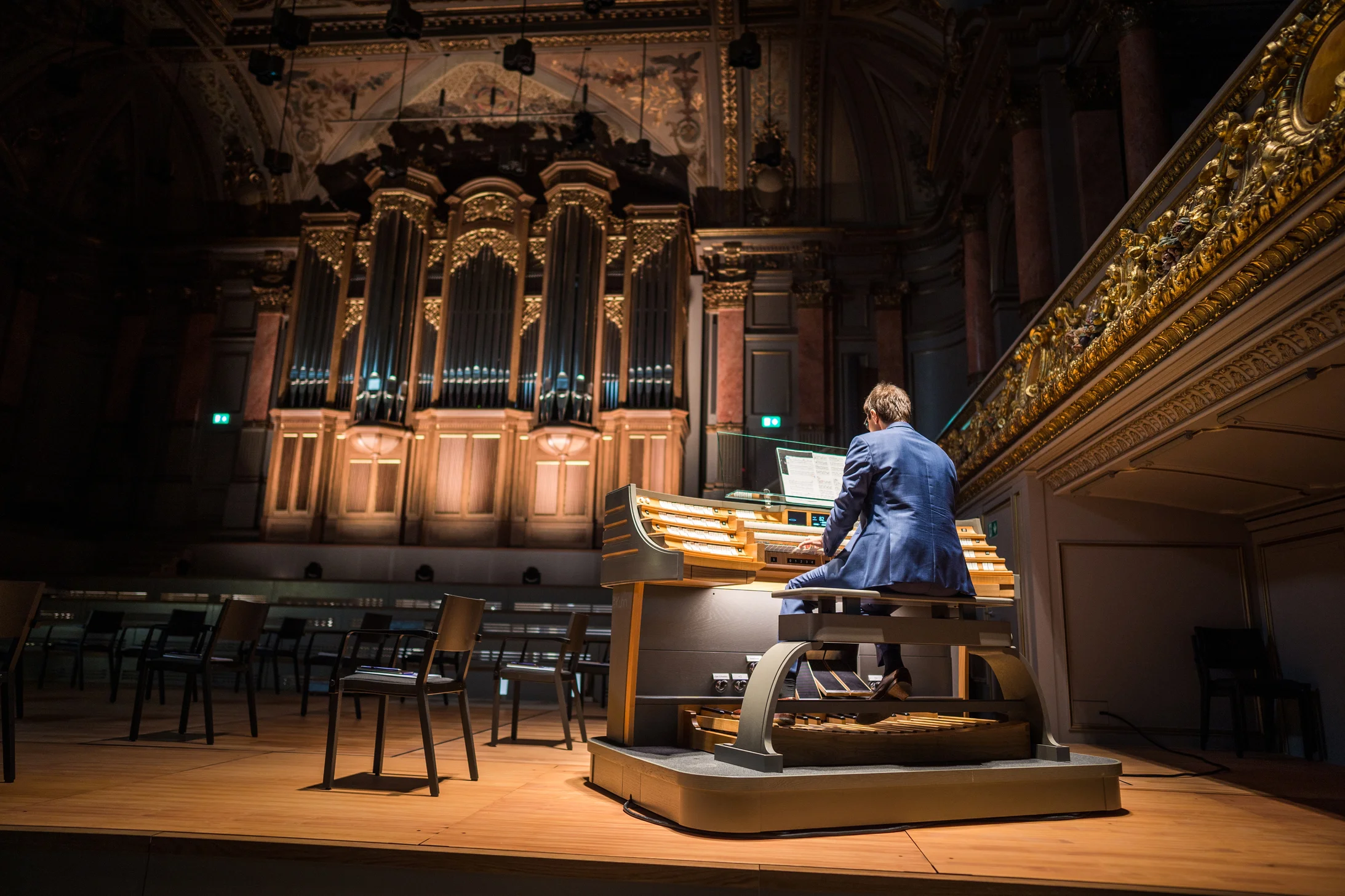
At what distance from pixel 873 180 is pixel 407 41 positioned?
19.4 ft

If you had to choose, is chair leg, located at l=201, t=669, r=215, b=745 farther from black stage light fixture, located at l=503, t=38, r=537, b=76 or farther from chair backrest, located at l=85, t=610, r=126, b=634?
black stage light fixture, located at l=503, t=38, r=537, b=76

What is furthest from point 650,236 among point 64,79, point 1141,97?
point 64,79

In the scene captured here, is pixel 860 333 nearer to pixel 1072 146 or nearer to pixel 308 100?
pixel 1072 146

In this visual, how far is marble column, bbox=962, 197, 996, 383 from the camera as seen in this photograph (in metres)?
8.62

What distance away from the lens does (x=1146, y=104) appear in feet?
18.7

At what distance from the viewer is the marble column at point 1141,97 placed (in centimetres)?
567

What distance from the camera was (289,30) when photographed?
8531 mm

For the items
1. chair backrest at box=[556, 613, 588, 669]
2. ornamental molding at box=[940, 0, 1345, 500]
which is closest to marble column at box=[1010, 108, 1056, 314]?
ornamental molding at box=[940, 0, 1345, 500]

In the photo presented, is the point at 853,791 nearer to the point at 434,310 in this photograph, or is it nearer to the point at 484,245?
the point at 434,310

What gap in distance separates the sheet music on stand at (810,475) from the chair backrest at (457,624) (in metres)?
1.48

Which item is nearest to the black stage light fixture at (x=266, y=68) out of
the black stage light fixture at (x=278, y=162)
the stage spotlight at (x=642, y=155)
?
the black stage light fixture at (x=278, y=162)

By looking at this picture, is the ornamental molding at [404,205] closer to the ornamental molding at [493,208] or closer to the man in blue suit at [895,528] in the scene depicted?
the ornamental molding at [493,208]

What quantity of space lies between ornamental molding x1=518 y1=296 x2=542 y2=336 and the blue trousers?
24.9ft

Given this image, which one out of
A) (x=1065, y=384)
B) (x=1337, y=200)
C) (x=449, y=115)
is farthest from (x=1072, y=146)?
(x=449, y=115)
